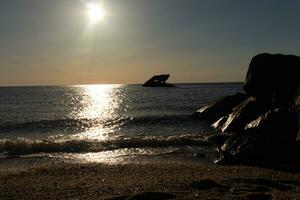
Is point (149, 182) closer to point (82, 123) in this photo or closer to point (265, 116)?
point (265, 116)

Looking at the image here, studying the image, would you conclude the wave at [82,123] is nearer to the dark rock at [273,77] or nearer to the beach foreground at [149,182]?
the dark rock at [273,77]

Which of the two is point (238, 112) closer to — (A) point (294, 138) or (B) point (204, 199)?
(A) point (294, 138)

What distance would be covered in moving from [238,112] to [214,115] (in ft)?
30.3

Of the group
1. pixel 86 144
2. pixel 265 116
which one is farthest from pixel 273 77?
pixel 86 144

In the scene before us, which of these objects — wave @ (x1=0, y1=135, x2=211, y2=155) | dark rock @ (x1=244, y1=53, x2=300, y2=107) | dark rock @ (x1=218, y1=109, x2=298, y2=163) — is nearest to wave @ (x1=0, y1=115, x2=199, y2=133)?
wave @ (x1=0, y1=135, x2=211, y2=155)

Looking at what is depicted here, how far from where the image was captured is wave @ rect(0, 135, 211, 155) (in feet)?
76.9

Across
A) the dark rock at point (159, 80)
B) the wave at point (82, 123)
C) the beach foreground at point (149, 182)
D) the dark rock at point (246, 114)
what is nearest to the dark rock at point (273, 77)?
the dark rock at point (246, 114)

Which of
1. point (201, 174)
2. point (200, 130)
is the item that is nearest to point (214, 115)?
point (200, 130)

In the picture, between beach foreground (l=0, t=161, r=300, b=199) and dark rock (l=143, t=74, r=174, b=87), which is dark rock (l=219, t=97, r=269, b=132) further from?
dark rock (l=143, t=74, r=174, b=87)

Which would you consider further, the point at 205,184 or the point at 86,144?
the point at 86,144

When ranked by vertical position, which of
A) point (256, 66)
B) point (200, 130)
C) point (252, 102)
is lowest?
point (200, 130)

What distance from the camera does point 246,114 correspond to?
94.2ft

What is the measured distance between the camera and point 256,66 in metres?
28.5

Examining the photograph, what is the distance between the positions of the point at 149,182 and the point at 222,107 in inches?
1004
